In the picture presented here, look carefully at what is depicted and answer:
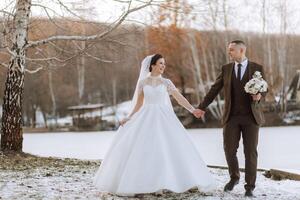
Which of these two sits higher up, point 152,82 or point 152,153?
point 152,82

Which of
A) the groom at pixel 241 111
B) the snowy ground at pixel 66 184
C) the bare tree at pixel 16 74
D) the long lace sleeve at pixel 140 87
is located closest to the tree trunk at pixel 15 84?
the bare tree at pixel 16 74

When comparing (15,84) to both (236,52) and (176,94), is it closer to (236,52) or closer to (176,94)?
(176,94)

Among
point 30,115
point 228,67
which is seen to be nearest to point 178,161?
point 228,67

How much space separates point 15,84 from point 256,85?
18.0 feet

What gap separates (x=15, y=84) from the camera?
9422mm

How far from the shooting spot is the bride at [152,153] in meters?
5.34

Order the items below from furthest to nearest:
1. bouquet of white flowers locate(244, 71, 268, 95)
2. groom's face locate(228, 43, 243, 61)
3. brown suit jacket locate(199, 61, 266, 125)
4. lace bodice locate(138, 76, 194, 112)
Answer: lace bodice locate(138, 76, 194, 112)
groom's face locate(228, 43, 243, 61)
brown suit jacket locate(199, 61, 266, 125)
bouquet of white flowers locate(244, 71, 268, 95)

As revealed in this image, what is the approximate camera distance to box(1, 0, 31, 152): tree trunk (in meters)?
9.35

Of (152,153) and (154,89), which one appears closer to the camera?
(152,153)

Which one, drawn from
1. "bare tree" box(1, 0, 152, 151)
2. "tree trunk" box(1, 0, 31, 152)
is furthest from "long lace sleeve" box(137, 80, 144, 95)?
"tree trunk" box(1, 0, 31, 152)

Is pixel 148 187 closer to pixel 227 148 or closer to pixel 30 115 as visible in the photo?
pixel 227 148

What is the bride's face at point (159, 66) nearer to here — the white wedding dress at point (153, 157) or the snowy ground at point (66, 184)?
the white wedding dress at point (153, 157)

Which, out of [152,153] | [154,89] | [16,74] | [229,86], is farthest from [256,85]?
[16,74]

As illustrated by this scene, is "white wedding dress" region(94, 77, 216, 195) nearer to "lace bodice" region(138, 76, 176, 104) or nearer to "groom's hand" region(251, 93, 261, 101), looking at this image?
"lace bodice" region(138, 76, 176, 104)
